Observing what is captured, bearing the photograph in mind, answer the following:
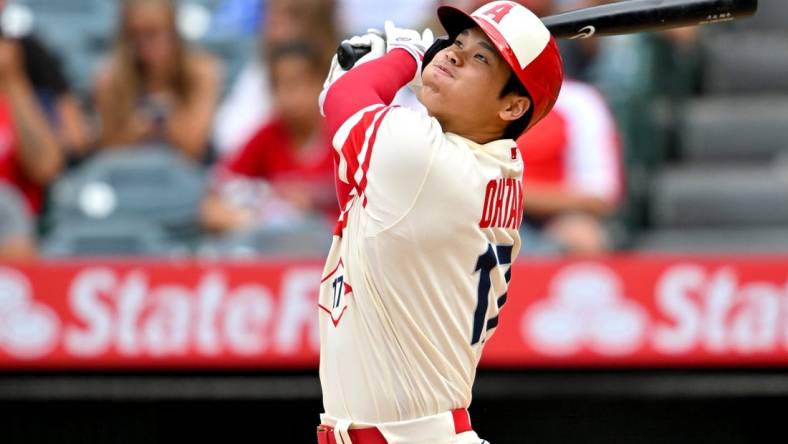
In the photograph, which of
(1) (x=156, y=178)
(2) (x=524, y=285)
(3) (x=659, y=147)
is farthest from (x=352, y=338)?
(3) (x=659, y=147)

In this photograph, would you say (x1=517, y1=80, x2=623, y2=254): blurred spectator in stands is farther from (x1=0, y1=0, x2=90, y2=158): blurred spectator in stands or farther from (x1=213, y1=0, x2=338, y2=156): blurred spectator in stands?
(x1=0, y1=0, x2=90, y2=158): blurred spectator in stands

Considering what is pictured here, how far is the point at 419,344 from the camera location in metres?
2.84

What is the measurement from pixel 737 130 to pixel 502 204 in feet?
13.8

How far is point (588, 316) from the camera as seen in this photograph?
197 inches

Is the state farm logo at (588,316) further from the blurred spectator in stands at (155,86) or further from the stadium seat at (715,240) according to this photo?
the blurred spectator in stands at (155,86)

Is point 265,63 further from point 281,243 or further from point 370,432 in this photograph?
point 370,432

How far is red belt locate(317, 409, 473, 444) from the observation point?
9.32 ft

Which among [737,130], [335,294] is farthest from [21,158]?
[335,294]

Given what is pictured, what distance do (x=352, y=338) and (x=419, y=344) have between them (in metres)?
0.14

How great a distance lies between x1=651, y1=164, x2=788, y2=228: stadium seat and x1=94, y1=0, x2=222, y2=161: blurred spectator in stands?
2132 millimetres

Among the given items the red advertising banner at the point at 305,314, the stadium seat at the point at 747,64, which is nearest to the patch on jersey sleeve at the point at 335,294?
the red advertising banner at the point at 305,314

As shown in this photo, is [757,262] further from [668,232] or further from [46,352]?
[46,352]

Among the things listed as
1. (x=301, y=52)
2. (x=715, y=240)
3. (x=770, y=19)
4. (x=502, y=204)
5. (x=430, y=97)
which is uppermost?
(x=770, y=19)

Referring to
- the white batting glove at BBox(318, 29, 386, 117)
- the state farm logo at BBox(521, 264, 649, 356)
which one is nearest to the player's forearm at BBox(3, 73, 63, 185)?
the state farm logo at BBox(521, 264, 649, 356)
